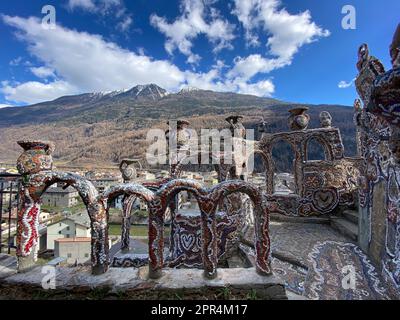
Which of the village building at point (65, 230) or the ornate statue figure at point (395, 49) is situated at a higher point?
the ornate statue figure at point (395, 49)

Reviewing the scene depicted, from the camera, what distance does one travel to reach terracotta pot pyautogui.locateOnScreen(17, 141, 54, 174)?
3.31m

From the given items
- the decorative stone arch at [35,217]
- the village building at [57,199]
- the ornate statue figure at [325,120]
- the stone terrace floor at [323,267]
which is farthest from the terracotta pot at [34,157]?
the village building at [57,199]

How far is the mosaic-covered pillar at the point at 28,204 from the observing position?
331cm

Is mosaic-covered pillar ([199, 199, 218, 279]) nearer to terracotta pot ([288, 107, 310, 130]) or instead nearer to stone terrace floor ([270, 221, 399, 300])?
stone terrace floor ([270, 221, 399, 300])

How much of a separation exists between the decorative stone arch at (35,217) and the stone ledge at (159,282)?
210mm

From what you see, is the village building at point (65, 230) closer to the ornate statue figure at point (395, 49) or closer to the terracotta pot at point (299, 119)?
the terracotta pot at point (299, 119)

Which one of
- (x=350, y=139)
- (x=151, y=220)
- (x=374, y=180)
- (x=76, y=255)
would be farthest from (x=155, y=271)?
(x=350, y=139)

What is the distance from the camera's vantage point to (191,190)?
3336mm

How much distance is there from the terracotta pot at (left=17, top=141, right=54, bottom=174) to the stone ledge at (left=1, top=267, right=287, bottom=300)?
59.8 inches

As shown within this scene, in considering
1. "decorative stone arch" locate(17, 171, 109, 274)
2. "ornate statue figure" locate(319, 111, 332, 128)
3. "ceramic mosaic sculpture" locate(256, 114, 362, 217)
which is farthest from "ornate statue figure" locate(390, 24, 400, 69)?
"ornate statue figure" locate(319, 111, 332, 128)

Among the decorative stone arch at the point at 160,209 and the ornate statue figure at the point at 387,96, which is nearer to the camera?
the ornate statue figure at the point at 387,96

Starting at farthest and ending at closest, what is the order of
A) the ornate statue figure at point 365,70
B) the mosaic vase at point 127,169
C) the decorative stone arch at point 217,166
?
→ 1. the mosaic vase at point 127,169
2. the decorative stone arch at point 217,166
3. the ornate statue figure at point 365,70

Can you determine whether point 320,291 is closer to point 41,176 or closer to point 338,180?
point 41,176

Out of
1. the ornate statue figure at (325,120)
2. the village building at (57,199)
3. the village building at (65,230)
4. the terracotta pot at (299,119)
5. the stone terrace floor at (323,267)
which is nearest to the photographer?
the stone terrace floor at (323,267)
